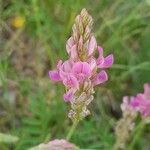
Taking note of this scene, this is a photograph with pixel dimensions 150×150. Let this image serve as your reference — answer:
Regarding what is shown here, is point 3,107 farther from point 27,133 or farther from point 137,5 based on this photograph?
point 137,5

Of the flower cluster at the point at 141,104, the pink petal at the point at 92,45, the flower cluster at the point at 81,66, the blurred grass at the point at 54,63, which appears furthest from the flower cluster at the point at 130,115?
the pink petal at the point at 92,45

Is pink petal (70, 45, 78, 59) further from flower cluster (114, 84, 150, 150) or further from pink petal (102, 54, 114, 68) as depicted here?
flower cluster (114, 84, 150, 150)

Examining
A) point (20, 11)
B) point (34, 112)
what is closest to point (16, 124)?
point (34, 112)

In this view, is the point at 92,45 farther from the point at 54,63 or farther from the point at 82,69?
the point at 54,63

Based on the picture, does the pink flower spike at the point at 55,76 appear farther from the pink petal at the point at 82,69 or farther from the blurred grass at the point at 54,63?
the blurred grass at the point at 54,63

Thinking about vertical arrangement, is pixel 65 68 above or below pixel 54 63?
below

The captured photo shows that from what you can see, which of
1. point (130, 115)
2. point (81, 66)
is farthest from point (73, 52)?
point (130, 115)
